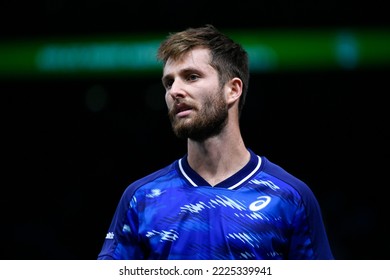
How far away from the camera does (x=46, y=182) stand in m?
8.96

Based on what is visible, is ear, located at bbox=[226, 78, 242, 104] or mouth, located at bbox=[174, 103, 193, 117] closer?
mouth, located at bbox=[174, 103, 193, 117]

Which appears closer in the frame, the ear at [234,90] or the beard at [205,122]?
the beard at [205,122]

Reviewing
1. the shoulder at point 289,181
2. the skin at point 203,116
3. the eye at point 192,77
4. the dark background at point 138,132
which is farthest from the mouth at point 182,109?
the dark background at point 138,132

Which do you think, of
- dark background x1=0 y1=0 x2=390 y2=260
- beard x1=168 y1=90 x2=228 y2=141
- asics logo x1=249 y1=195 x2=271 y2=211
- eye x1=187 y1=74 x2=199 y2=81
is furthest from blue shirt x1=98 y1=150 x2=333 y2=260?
dark background x1=0 y1=0 x2=390 y2=260

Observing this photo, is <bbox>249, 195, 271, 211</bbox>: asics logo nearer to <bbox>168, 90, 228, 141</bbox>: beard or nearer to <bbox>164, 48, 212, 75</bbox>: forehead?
<bbox>168, 90, 228, 141</bbox>: beard

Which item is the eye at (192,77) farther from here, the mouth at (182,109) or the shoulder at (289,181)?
the shoulder at (289,181)

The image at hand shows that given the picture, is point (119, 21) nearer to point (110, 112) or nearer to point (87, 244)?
point (110, 112)

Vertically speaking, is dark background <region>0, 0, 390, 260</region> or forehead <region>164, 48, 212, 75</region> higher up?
forehead <region>164, 48, 212, 75</region>

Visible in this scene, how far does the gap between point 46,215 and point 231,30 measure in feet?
10.8

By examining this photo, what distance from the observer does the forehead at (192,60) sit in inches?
140

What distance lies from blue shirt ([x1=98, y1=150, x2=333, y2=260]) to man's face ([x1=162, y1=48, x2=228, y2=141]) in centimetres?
24

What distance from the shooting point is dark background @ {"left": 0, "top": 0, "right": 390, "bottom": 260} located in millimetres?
7844

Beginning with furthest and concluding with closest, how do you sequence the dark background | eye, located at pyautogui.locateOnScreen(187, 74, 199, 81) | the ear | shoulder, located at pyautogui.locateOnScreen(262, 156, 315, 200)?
the dark background
the ear
eye, located at pyautogui.locateOnScreen(187, 74, 199, 81)
shoulder, located at pyautogui.locateOnScreen(262, 156, 315, 200)

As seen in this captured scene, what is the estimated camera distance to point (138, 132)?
352 inches
